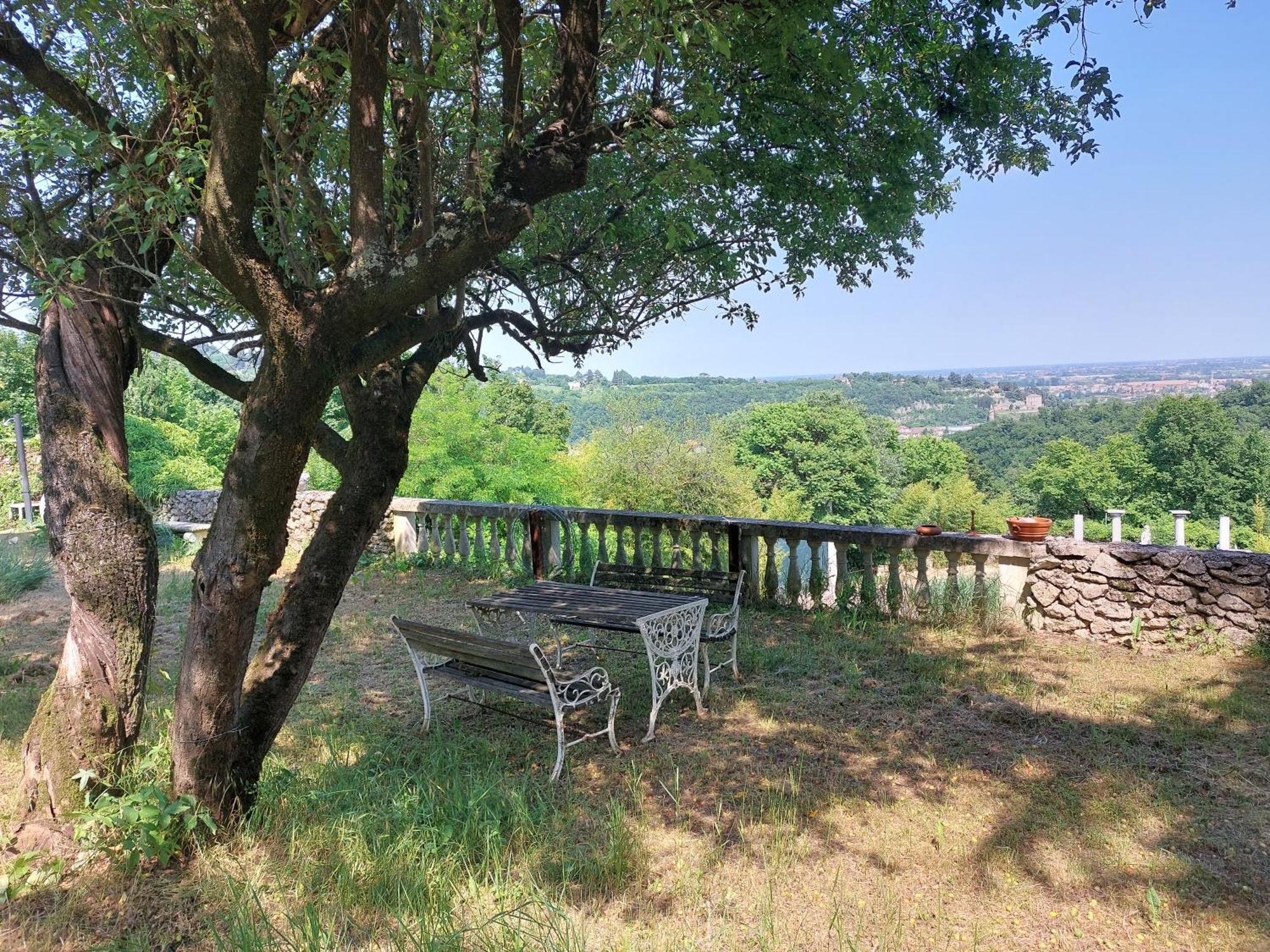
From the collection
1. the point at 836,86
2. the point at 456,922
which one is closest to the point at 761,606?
the point at 836,86

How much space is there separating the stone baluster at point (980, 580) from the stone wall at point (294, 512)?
637cm

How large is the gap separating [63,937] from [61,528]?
1.49 meters

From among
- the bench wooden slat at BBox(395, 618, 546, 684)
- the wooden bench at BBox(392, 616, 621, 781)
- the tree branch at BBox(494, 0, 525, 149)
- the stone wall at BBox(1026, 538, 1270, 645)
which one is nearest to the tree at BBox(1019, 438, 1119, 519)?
the stone wall at BBox(1026, 538, 1270, 645)

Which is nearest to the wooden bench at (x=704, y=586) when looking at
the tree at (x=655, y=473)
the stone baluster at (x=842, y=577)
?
the stone baluster at (x=842, y=577)

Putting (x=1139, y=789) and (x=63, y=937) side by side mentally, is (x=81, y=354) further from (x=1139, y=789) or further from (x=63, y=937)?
(x=1139, y=789)

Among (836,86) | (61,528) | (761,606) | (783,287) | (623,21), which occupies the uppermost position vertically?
(836,86)

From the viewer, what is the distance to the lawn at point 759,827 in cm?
273

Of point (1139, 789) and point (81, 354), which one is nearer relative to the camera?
point (81, 354)

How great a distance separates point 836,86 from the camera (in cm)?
521

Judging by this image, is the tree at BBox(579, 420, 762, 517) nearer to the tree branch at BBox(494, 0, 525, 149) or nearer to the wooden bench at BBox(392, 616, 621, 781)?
the wooden bench at BBox(392, 616, 621, 781)

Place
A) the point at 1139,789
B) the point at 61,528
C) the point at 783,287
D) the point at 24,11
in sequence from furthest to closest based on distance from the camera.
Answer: the point at 783,287
the point at 24,11
the point at 1139,789
the point at 61,528

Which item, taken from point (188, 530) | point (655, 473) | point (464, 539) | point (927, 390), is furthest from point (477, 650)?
point (927, 390)

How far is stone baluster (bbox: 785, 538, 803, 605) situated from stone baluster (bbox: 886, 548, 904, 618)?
2.73 ft

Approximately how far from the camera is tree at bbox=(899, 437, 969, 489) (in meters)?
57.8
